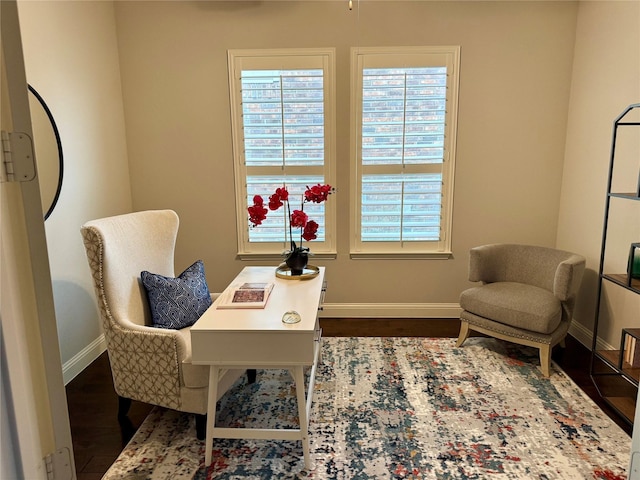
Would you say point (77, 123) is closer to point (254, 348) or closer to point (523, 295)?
point (254, 348)

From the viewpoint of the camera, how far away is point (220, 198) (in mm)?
3643

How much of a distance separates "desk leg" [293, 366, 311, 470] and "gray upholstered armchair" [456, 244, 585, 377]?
5.20 ft

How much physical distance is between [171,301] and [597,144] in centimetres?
303

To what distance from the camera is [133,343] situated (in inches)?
84.1

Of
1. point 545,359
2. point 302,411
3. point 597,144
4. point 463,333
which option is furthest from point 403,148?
point 302,411

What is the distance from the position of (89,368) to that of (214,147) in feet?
6.16

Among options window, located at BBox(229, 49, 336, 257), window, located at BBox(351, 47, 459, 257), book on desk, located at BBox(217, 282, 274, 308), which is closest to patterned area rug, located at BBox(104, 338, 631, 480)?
book on desk, located at BBox(217, 282, 274, 308)

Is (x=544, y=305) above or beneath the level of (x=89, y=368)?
above

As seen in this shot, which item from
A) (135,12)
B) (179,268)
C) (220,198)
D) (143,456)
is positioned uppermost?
(135,12)

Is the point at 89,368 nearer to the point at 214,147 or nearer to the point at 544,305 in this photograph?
the point at 214,147

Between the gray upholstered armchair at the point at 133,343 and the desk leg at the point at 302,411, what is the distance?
18.3 inches

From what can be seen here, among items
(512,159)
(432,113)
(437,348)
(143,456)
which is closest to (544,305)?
(437,348)

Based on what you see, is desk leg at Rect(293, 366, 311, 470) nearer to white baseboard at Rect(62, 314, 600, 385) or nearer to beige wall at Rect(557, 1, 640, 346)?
white baseboard at Rect(62, 314, 600, 385)

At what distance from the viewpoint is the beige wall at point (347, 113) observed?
3.34 meters
